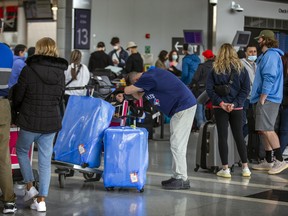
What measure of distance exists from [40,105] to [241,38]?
14313 mm

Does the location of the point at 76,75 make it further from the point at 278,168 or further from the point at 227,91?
the point at 278,168

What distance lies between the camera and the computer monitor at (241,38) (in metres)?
20.3

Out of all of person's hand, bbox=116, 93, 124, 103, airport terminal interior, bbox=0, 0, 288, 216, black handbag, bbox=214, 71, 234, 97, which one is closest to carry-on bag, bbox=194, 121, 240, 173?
airport terminal interior, bbox=0, 0, 288, 216

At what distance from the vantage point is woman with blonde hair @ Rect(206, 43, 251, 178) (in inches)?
357

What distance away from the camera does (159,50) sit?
20859mm

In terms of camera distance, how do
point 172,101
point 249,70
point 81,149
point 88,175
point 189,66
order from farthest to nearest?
1. point 189,66
2. point 249,70
3. point 88,175
4. point 172,101
5. point 81,149

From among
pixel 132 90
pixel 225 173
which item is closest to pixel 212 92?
pixel 225 173

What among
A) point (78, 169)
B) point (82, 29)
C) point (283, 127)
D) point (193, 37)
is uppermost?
point (82, 29)

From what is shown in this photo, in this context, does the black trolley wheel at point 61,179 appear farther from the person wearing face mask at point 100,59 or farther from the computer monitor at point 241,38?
the computer monitor at point 241,38

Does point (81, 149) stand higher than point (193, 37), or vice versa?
point (193, 37)

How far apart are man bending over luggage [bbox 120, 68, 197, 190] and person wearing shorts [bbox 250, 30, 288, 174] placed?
161cm

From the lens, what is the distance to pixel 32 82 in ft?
22.3

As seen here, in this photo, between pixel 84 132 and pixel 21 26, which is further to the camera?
pixel 21 26

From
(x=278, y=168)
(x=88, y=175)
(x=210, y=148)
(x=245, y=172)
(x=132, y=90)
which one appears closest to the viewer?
(x=132, y=90)
